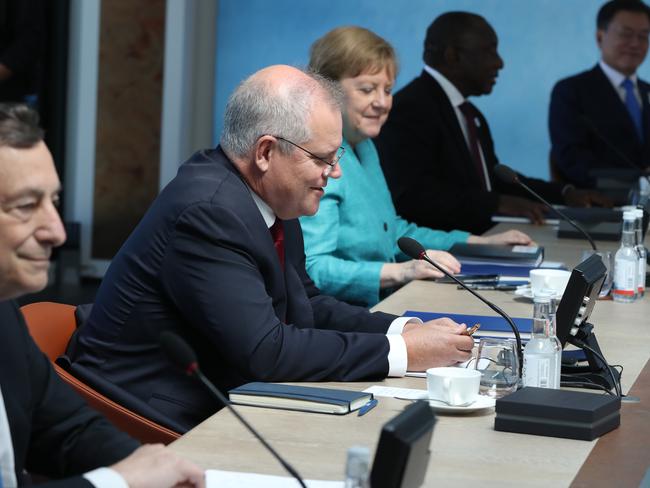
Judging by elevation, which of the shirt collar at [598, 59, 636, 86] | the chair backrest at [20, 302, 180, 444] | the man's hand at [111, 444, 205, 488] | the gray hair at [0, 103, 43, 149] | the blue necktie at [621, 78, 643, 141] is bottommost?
the chair backrest at [20, 302, 180, 444]

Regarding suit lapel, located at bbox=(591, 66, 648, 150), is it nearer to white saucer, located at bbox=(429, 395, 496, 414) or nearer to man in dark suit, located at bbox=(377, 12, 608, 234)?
man in dark suit, located at bbox=(377, 12, 608, 234)

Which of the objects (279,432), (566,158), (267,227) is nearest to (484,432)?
(279,432)

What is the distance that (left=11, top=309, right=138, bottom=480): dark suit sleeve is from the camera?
1811 mm

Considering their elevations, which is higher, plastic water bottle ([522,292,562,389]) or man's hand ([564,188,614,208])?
plastic water bottle ([522,292,562,389])

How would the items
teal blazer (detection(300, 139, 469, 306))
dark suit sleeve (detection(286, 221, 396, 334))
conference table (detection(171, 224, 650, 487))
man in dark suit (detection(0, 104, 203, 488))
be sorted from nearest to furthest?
man in dark suit (detection(0, 104, 203, 488)) → conference table (detection(171, 224, 650, 487)) → dark suit sleeve (detection(286, 221, 396, 334)) → teal blazer (detection(300, 139, 469, 306))

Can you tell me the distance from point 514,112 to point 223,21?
5.77 feet

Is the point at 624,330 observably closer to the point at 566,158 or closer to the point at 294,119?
the point at 294,119

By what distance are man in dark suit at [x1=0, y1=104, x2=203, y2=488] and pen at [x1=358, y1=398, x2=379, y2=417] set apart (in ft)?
1.26

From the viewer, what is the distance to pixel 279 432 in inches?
73.0

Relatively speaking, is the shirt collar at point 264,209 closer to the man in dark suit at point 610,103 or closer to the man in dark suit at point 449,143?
the man in dark suit at point 449,143

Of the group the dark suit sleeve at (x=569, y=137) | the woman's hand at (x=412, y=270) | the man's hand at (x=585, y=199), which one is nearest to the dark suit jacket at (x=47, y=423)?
the woman's hand at (x=412, y=270)

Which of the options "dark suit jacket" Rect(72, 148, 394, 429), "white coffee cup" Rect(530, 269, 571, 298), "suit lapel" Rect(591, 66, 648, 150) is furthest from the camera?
"suit lapel" Rect(591, 66, 648, 150)

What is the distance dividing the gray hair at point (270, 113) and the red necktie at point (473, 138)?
2675 millimetres

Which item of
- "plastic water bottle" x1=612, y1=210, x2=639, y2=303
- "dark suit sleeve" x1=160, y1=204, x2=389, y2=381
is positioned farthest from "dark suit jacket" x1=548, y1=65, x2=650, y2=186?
"dark suit sleeve" x1=160, y1=204, x2=389, y2=381
